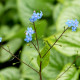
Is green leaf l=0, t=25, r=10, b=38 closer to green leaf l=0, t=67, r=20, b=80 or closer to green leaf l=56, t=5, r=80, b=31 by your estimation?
green leaf l=0, t=67, r=20, b=80

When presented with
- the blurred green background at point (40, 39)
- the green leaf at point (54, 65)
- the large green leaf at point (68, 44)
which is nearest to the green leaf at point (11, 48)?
the blurred green background at point (40, 39)

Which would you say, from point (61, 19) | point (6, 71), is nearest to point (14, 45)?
point (6, 71)

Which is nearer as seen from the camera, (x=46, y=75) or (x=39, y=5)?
(x=46, y=75)

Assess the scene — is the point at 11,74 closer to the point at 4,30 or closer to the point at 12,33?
the point at 12,33

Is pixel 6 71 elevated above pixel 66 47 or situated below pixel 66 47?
below

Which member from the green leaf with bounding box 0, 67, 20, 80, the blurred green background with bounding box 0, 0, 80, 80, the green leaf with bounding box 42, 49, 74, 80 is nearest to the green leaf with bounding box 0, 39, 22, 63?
the blurred green background with bounding box 0, 0, 80, 80

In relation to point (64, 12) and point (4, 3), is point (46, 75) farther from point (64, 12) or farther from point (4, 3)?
point (4, 3)

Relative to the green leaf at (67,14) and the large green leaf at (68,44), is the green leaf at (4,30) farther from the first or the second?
the large green leaf at (68,44)
